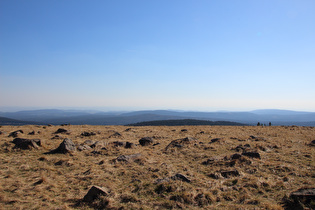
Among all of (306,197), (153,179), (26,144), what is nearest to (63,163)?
(26,144)

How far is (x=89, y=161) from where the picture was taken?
16.8 meters

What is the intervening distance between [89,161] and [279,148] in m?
21.8

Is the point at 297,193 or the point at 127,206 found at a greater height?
the point at 297,193

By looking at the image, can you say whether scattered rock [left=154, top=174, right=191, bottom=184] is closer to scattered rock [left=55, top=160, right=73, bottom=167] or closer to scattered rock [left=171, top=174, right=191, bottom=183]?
scattered rock [left=171, top=174, right=191, bottom=183]

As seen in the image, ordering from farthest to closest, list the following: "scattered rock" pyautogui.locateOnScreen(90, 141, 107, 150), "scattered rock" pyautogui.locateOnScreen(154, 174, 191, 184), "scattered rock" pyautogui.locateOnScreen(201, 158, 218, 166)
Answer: "scattered rock" pyautogui.locateOnScreen(90, 141, 107, 150)
"scattered rock" pyautogui.locateOnScreen(201, 158, 218, 166)
"scattered rock" pyautogui.locateOnScreen(154, 174, 191, 184)

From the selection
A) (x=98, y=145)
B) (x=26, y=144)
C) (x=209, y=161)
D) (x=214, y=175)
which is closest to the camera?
(x=214, y=175)

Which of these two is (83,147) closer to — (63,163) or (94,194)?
(63,163)

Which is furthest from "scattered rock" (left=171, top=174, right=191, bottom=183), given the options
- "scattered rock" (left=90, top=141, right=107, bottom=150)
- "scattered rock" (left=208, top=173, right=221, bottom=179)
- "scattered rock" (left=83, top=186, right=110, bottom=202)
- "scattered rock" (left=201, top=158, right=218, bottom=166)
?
"scattered rock" (left=90, top=141, right=107, bottom=150)

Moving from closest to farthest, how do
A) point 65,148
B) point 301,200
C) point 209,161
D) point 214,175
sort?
point 301,200, point 214,175, point 209,161, point 65,148

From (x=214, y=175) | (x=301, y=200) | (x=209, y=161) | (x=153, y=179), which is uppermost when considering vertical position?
(x=301, y=200)

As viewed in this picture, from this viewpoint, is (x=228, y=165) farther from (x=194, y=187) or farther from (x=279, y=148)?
(x=279, y=148)

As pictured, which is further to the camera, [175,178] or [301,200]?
[175,178]

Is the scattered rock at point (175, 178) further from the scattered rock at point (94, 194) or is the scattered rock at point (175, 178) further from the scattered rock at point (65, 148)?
the scattered rock at point (65, 148)

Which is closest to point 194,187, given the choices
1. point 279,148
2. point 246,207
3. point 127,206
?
point 246,207
